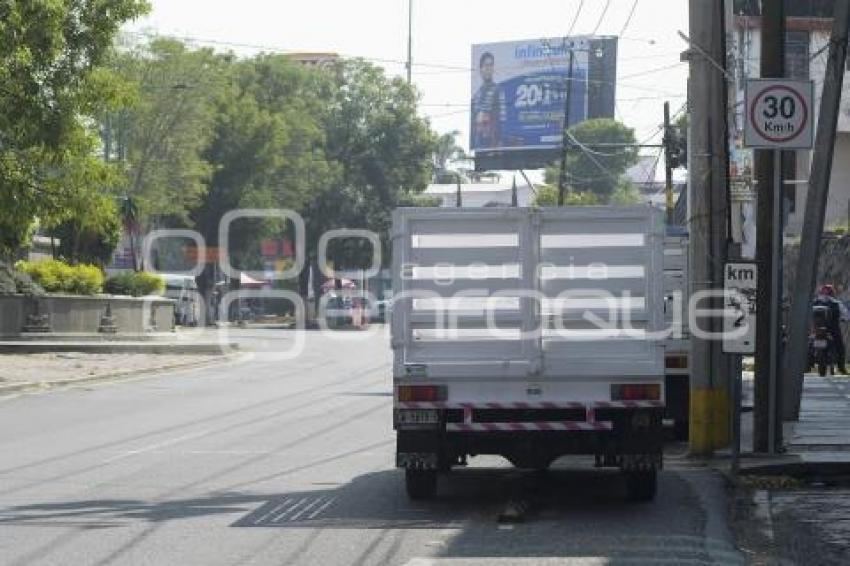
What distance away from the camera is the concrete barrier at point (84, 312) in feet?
136

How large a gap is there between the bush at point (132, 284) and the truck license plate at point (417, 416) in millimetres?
39164

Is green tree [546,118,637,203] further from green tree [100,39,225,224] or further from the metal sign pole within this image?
the metal sign pole

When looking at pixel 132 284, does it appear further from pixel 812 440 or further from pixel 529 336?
pixel 529 336

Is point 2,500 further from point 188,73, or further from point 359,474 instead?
point 188,73

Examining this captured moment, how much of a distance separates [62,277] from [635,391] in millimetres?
34949

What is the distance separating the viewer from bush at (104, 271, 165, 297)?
51219mm

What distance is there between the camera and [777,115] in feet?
51.8

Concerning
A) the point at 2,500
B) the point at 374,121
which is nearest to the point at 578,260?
the point at 2,500

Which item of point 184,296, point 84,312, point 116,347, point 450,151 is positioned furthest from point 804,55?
point 450,151

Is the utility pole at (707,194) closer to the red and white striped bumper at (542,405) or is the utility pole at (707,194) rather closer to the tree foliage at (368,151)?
the red and white striped bumper at (542,405)

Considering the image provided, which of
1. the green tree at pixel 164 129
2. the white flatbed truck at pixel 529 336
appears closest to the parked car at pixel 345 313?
the green tree at pixel 164 129

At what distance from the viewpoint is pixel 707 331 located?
54.6 feet

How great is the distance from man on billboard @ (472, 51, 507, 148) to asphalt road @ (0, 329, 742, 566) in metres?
71.1

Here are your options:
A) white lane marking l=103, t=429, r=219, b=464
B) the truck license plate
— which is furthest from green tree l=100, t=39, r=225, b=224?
the truck license plate
